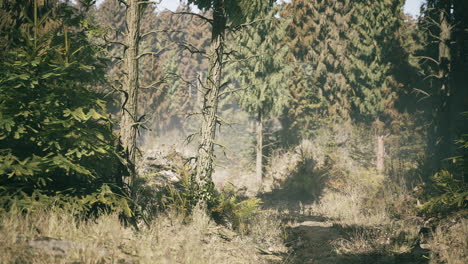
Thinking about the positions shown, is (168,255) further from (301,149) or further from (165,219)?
(301,149)

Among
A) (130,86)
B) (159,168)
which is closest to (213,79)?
(130,86)

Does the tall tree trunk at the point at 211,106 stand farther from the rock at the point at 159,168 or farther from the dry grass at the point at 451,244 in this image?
the dry grass at the point at 451,244

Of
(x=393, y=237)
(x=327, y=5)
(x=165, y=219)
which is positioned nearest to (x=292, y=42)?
(x=327, y=5)

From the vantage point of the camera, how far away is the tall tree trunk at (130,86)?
246 inches

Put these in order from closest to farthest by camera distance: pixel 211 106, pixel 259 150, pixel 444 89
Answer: pixel 211 106 → pixel 444 89 → pixel 259 150

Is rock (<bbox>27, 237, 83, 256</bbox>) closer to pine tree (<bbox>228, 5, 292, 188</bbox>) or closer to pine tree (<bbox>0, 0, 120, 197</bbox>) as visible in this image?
pine tree (<bbox>0, 0, 120, 197</bbox>)

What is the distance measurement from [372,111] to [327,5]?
323 inches

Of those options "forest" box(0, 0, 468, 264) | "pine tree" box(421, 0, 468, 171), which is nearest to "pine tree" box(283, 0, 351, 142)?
"forest" box(0, 0, 468, 264)

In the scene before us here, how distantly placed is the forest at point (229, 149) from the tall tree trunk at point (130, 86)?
29mm

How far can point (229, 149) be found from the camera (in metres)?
9.96

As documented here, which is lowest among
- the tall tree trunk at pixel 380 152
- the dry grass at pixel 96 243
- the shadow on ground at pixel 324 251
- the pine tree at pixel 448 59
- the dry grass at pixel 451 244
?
the shadow on ground at pixel 324 251

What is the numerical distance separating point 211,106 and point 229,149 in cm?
275

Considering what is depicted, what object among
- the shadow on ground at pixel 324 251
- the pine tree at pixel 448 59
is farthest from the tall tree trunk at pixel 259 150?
the pine tree at pixel 448 59

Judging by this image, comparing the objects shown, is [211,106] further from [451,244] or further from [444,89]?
[444,89]
